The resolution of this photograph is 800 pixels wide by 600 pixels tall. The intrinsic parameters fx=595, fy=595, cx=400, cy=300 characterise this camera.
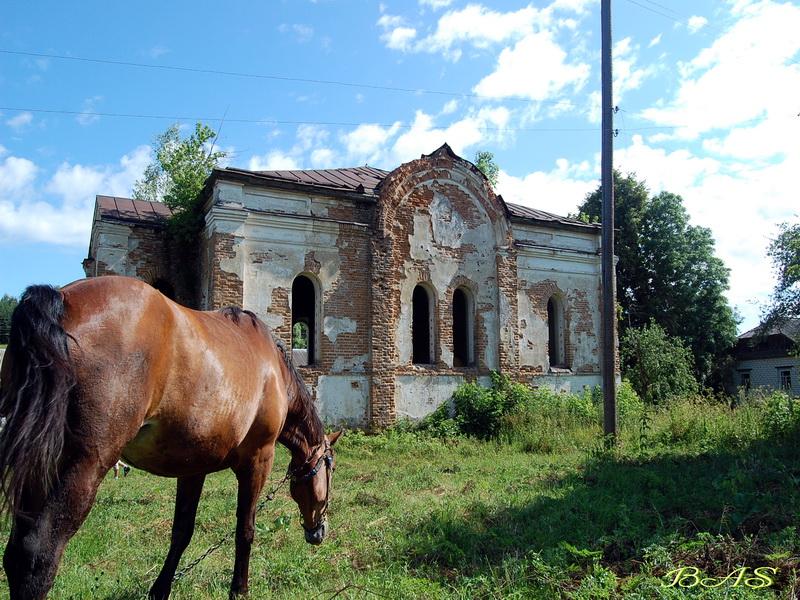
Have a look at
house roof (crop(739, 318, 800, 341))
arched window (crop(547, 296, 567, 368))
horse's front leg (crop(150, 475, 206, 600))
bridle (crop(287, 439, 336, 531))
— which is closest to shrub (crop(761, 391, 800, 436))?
arched window (crop(547, 296, 567, 368))

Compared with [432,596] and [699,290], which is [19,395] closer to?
[432,596]

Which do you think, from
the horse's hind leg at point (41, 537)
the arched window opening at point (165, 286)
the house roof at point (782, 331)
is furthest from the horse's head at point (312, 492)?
the house roof at point (782, 331)

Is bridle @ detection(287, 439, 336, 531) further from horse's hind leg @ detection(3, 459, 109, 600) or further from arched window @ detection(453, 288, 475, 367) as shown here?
arched window @ detection(453, 288, 475, 367)

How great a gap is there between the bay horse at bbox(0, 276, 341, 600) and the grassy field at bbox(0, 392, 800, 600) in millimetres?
1079

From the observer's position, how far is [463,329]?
16156 millimetres

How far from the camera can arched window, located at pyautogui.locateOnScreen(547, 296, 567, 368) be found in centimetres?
1747

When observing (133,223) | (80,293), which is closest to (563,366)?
(133,223)

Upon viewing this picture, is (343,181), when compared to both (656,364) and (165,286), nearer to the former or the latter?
(165,286)

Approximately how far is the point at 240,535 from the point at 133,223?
37.9 feet

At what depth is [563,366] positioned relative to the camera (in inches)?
680

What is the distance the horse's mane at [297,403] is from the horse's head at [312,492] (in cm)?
16

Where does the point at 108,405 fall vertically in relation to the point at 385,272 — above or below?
below

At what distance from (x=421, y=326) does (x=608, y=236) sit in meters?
5.64

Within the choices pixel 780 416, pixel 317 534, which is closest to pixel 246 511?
pixel 317 534
